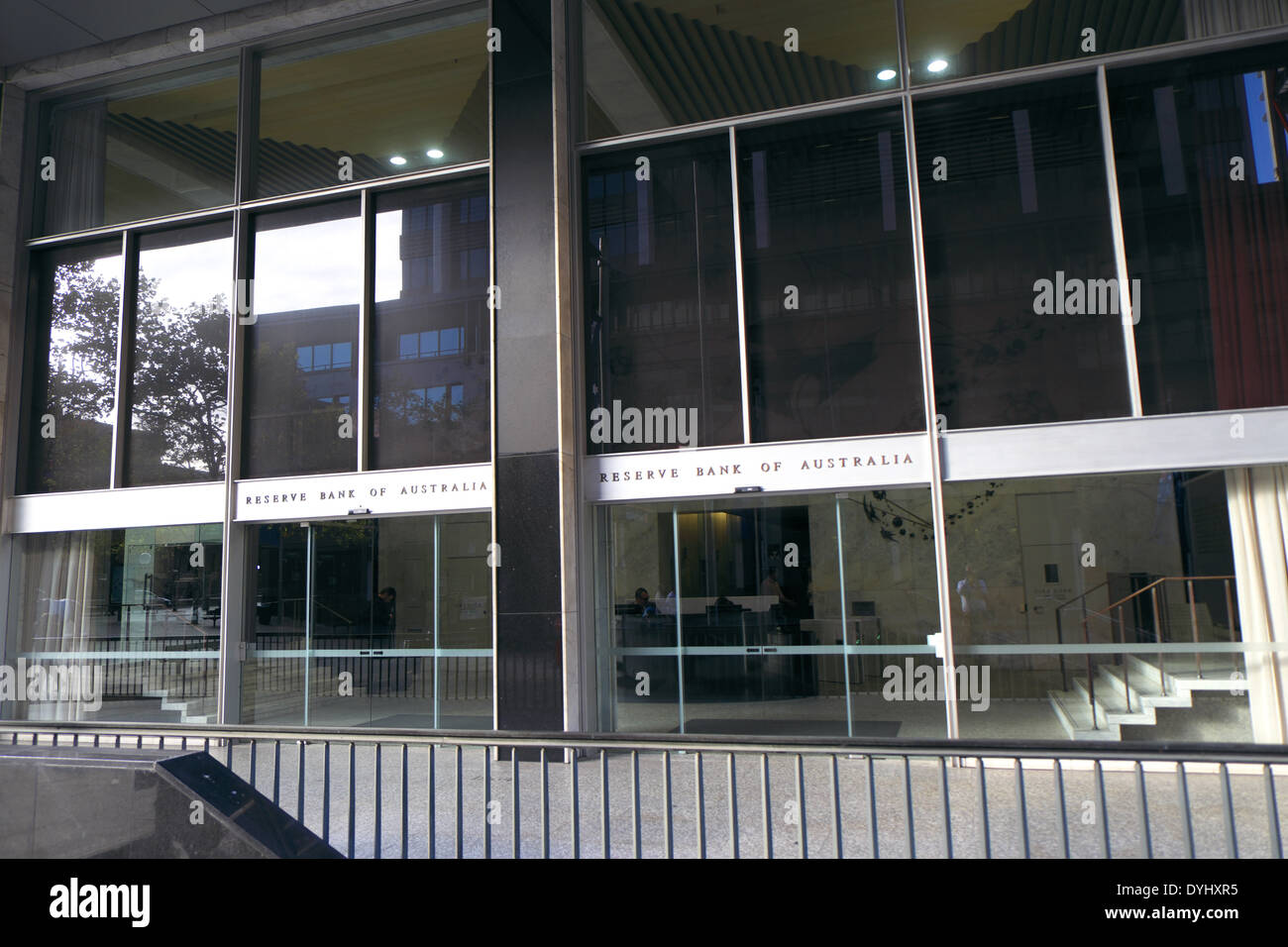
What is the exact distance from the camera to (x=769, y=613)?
873 centimetres

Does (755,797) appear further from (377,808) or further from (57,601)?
(57,601)

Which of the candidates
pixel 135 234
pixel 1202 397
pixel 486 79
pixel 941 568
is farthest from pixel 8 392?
pixel 1202 397

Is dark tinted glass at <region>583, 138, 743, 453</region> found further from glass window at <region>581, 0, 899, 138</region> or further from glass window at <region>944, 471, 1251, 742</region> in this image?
glass window at <region>944, 471, 1251, 742</region>

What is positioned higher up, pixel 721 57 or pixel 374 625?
pixel 721 57

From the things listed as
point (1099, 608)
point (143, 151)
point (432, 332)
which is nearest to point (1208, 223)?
point (1099, 608)

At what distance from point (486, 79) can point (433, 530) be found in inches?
198

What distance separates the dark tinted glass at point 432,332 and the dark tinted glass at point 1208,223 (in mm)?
6406

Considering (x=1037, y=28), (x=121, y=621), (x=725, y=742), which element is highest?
(x=1037, y=28)

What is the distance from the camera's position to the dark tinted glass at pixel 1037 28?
26.8 feet

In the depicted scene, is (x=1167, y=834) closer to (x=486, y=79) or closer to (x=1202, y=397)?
(x=1202, y=397)

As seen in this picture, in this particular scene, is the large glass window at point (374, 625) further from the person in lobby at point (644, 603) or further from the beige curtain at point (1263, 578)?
the beige curtain at point (1263, 578)

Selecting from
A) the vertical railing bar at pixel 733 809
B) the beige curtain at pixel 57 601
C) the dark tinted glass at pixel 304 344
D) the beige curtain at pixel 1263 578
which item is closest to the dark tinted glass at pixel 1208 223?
the beige curtain at pixel 1263 578

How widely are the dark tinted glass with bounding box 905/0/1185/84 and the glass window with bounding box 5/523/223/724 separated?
923 cm

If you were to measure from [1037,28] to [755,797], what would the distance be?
294 inches
